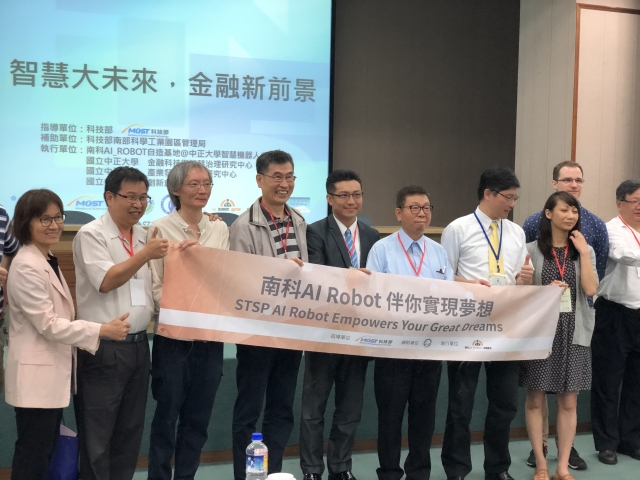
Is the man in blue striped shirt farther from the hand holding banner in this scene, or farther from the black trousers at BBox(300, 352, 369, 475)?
the black trousers at BBox(300, 352, 369, 475)

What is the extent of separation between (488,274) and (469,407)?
657 millimetres

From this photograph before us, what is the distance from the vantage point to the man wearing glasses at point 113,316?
2520mm

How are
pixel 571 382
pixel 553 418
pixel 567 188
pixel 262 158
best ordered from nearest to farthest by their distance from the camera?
pixel 262 158 → pixel 571 382 → pixel 567 188 → pixel 553 418

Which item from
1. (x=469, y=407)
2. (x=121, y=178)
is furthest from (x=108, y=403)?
(x=469, y=407)

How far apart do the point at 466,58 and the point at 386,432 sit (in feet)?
16.1

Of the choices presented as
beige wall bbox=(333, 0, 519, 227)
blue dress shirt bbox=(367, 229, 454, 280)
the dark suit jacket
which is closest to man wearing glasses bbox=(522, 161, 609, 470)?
blue dress shirt bbox=(367, 229, 454, 280)

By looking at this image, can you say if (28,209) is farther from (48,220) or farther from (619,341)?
(619,341)

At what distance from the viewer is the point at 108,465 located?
2.64m

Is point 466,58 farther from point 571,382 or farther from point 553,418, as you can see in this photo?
point 571,382

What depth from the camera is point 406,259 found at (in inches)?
124

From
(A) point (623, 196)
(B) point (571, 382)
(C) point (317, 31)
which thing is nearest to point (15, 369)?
(B) point (571, 382)

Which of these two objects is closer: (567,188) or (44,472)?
(44,472)

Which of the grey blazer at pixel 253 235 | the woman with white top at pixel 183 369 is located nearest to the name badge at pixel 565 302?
the grey blazer at pixel 253 235

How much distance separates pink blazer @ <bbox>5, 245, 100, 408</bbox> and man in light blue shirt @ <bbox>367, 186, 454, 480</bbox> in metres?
1.35
